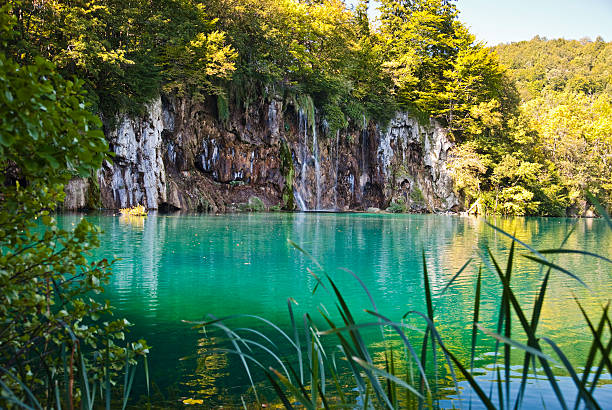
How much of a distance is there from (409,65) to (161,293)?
35.0m

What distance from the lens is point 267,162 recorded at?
98.0ft

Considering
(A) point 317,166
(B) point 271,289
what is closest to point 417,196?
(A) point 317,166

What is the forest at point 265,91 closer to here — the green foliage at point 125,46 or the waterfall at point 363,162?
the green foliage at point 125,46

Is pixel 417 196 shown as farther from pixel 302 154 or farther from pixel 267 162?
pixel 267 162

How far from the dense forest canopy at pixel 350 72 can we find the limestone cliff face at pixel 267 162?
105 centimetres

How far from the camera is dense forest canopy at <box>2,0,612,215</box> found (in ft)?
68.5

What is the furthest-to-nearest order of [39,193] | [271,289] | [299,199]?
[299,199]
[271,289]
[39,193]

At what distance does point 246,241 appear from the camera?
1162 cm

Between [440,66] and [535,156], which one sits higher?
[440,66]

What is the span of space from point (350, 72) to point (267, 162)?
993 centimetres

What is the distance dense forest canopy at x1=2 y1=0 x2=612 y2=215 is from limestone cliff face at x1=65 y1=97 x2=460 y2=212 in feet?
3.45

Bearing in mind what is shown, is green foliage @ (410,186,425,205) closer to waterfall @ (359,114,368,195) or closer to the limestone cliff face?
the limestone cliff face

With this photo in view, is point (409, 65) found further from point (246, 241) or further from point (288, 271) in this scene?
point (288, 271)

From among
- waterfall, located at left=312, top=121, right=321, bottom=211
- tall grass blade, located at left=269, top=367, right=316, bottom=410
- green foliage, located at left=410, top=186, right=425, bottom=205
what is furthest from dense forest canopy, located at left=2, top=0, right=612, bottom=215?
tall grass blade, located at left=269, top=367, right=316, bottom=410
